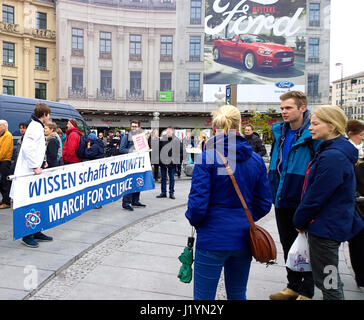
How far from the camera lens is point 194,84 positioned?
4116 cm

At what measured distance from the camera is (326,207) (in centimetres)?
304

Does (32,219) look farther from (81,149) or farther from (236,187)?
(236,187)

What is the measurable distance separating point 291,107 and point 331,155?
3.10ft

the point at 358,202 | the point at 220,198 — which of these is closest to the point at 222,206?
the point at 220,198

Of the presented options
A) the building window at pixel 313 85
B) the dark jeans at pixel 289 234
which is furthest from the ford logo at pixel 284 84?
the dark jeans at pixel 289 234

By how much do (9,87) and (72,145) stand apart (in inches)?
1297

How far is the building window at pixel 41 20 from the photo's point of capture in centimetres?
3831

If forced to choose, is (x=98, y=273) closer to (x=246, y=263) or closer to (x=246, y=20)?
(x=246, y=263)

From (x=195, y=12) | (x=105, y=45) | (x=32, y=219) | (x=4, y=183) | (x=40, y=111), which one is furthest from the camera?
(x=195, y=12)

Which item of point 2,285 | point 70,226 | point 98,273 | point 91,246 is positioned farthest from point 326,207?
point 70,226

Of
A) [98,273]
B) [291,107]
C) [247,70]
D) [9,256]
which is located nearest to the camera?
[291,107]

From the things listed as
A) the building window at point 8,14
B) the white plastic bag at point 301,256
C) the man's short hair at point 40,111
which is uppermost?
the building window at point 8,14

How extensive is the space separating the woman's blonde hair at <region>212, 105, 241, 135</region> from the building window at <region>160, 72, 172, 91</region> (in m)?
38.5

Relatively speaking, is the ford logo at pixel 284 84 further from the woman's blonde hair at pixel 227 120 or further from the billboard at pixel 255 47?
the woman's blonde hair at pixel 227 120
